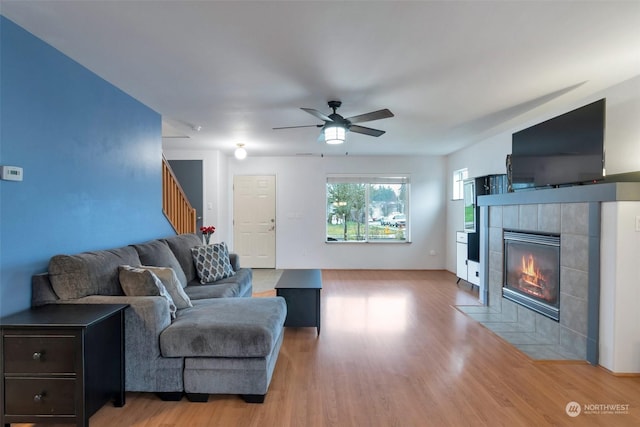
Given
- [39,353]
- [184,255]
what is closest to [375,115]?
[184,255]

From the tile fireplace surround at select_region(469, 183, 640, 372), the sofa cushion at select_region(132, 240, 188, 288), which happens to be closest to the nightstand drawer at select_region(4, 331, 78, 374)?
the sofa cushion at select_region(132, 240, 188, 288)

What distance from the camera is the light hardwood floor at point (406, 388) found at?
1974 mm

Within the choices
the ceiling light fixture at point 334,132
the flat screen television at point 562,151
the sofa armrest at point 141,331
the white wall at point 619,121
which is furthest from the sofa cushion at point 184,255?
the white wall at point 619,121

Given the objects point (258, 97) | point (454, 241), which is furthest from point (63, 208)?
point (454, 241)

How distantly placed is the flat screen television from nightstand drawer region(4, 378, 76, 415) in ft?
13.1

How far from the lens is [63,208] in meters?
2.45

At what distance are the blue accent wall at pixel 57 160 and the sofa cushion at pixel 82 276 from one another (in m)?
0.14

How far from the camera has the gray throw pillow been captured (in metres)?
2.30

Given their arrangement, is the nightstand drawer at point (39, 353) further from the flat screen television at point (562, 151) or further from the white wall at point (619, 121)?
the white wall at point (619, 121)

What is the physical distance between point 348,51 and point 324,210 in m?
4.67

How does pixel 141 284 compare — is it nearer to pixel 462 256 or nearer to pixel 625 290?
pixel 625 290

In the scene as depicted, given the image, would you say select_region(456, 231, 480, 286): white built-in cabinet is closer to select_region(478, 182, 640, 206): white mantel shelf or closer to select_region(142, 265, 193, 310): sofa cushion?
select_region(478, 182, 640, 206): white mantel shelf

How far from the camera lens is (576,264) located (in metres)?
2.86

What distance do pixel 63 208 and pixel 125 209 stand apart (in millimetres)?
811
